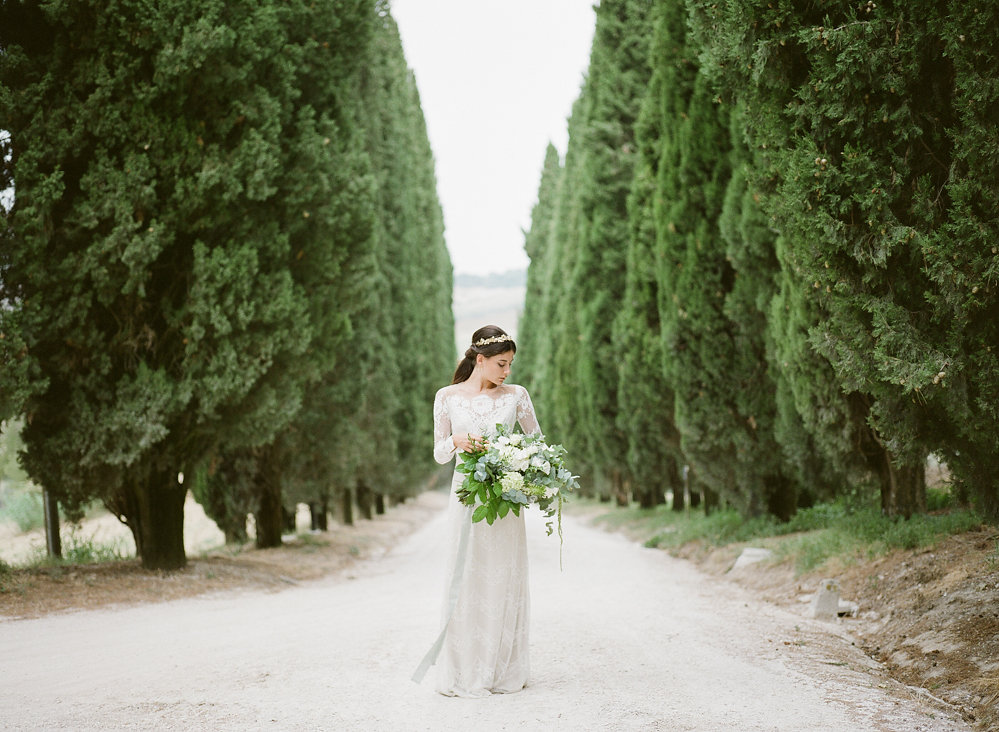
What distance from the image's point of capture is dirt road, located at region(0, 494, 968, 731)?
14.9 ft

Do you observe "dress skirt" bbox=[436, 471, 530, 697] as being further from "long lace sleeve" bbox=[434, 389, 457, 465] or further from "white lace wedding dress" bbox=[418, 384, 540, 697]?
"long lace sleeve" bbox=[434, 389, 457, 465]

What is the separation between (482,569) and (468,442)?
79 centimetres

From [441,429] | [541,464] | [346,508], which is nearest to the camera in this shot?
[541,464]

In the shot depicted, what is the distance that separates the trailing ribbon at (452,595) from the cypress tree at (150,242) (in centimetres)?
556

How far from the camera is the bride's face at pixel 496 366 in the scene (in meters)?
5.52

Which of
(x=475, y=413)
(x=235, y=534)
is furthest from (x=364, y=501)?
(x=475, y=413)

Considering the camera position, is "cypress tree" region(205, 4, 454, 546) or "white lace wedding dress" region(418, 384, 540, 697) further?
"cypress tree" region(205, 4, 454, 546)

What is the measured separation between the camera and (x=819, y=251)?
6.58 metres

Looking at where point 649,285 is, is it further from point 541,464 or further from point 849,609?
point 541,464

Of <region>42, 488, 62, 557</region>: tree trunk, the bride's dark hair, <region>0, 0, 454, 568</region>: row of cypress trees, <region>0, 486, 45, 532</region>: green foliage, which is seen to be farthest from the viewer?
<region>0, 486, 45, 532</region>: green foliage

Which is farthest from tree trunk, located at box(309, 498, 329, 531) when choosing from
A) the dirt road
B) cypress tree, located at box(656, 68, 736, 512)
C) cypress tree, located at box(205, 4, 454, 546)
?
the dirt road

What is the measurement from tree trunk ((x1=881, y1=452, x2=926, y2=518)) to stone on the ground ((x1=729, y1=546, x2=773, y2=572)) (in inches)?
66.3

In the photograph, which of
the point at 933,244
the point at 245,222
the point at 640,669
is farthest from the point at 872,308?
the point at 245,222

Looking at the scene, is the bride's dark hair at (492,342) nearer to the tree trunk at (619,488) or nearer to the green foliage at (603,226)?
the green foliage at (603,226)
